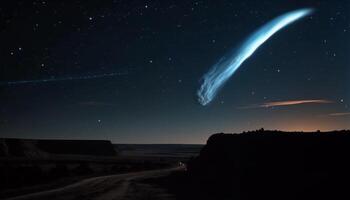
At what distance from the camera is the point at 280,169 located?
20.0 meters

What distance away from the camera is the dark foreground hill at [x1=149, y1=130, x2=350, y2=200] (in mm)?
16125

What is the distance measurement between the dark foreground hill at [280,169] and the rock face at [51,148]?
3558 inches

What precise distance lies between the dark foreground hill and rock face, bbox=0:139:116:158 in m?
90.4

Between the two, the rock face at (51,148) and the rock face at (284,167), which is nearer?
the rock face at (284,167)

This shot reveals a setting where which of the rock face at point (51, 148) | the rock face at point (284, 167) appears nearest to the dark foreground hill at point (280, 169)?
the rock face at point (284, 167)

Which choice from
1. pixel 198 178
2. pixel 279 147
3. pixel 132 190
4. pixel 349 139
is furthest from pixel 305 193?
pixel 198 178

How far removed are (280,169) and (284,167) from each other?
0.80 ft

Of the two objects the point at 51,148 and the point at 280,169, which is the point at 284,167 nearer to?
the point at 280,169

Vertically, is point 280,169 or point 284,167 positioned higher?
point 284,167

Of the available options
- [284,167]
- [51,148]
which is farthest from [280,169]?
[51,148]

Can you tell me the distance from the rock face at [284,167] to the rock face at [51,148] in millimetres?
92005

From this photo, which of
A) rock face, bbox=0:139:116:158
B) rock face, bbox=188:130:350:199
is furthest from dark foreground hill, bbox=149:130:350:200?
rock face, bbox=0:139:116:158

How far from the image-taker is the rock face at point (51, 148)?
111 m

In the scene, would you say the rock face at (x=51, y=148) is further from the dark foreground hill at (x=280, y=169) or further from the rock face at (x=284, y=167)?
the rock face at (x=284, y=167)
